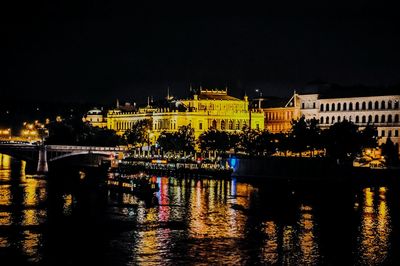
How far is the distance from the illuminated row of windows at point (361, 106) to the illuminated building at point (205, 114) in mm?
18522

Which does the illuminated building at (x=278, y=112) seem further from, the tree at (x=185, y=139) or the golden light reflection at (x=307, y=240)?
the golden light reflection at (x=307, y=240)

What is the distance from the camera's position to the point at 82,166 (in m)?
110

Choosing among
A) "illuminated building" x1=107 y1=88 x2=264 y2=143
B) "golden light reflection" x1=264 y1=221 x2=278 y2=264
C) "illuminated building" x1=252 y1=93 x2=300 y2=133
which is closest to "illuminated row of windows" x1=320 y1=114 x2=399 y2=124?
"illuminated building" x1=252 y1=93 x2=300 y2=133

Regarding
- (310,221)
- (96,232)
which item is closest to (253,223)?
(310,221)

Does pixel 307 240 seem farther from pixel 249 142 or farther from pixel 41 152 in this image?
pixel 249 142

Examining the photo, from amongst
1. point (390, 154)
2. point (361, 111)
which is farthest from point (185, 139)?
point (390, 154)

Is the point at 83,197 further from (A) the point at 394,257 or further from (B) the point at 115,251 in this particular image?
(A) the point at 394,257

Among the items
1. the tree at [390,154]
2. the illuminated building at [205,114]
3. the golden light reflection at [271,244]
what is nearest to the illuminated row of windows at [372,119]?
the tree at [390,154]

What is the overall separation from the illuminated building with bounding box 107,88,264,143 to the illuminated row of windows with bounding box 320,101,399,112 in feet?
60.8

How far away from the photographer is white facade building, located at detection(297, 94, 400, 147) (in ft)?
342

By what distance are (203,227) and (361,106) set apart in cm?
6200

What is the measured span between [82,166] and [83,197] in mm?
41095

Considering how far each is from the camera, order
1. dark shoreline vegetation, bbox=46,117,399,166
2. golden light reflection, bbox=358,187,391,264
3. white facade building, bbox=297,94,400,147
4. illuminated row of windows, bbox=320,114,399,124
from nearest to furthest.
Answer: golden light reflection, bbox=358,187,391,264, dark shoreline vegetation, bbox=46,117,399,166, white facade building, bbox=297,94,400,147, illuminated row of windows, bbox=320,114,399,124

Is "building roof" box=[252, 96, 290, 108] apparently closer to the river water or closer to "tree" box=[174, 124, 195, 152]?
"tree" box=[174, 124, 195, 152]
